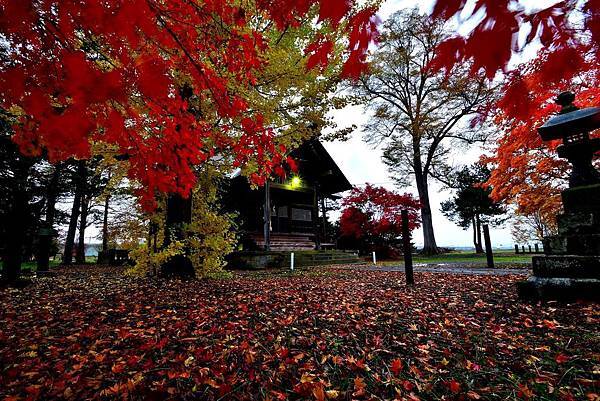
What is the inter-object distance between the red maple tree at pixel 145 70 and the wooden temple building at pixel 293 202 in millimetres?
9659

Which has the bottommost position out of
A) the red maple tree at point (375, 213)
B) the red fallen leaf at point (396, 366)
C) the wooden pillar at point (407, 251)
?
the red fallen leaf at point (396, 366)

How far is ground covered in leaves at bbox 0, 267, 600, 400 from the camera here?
78.5 inches

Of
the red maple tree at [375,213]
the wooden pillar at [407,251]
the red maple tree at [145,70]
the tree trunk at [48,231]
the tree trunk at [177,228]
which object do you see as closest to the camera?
the red maple tree at [145,70]

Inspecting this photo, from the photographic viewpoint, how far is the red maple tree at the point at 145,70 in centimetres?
294

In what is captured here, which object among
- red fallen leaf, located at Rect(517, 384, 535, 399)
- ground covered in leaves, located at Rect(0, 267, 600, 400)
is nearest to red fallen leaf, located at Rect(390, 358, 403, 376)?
ground covered in leaves, located at Rect(0, 267, 600, 400)

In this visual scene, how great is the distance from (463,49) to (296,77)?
242 inches

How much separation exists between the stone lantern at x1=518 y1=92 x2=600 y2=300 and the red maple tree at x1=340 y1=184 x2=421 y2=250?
16252 millimetres

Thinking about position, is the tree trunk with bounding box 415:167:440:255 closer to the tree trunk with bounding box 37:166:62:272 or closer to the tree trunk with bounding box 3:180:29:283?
the tree trunk with bounding box 3:180:29:283

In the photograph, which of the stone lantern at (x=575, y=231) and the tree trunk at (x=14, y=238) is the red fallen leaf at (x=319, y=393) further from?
the tree trunk at (x=14, y=238)

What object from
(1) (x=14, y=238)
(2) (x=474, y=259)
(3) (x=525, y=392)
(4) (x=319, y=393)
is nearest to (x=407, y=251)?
(3) (x=525, y=392)

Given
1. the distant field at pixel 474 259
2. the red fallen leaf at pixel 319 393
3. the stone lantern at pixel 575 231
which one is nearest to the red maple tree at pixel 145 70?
the red fallen leaf at pixel 319 393

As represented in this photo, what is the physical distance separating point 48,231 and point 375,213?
19.4 metres

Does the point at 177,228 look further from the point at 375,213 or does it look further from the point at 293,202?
the point at 375,213

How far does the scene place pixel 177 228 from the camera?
7.85 meters
